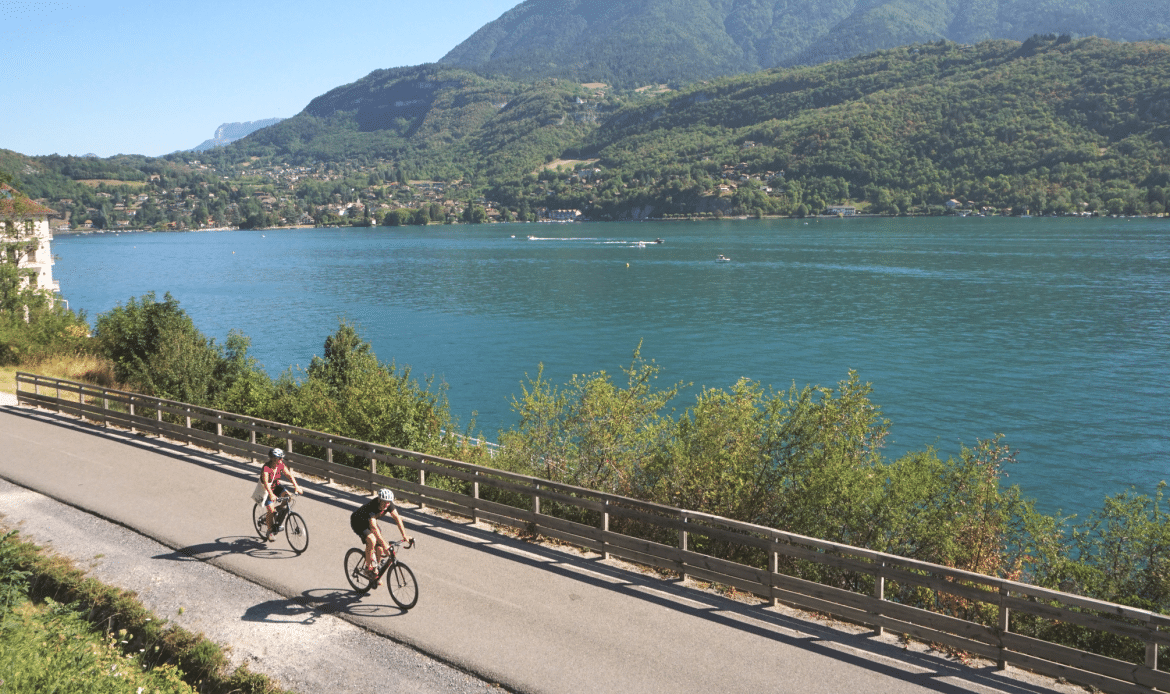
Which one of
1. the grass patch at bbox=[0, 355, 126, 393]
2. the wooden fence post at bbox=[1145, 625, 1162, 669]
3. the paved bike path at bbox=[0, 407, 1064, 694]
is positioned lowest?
the grass patch at bbox=[0, 355, 126, 393]

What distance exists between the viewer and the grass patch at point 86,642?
950cm

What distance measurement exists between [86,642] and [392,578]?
382 centimetres

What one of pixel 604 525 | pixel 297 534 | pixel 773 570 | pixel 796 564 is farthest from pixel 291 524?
pixel 796 564

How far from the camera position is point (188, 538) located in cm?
1490

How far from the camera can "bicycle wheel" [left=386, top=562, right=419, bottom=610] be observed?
11812mm

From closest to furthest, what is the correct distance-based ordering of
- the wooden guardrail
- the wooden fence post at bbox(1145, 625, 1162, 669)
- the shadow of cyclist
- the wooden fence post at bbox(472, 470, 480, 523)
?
the wooden fence post at bbox(1145, 625, 1162, 669)
the wooden guardrail
the shadow of cyclist
the wooden fence post at bbox(472, 470, 480, 523)

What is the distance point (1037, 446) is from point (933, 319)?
1518 inches

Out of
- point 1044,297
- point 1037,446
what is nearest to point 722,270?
point 1044,297

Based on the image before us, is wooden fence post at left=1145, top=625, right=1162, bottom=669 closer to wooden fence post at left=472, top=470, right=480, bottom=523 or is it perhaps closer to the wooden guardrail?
the wooden guardrail

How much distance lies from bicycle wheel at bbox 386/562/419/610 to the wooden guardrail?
291 centimetres

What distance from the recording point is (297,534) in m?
14.2

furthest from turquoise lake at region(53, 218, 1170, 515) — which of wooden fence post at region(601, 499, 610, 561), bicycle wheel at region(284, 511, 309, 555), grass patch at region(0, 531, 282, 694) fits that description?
grass patch at region(0, 531, 282, 694)

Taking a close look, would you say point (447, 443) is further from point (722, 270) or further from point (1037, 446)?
point (722, 270)

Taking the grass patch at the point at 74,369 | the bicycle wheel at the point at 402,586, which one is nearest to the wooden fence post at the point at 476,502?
the bicycle wheel at the point at 402,586
